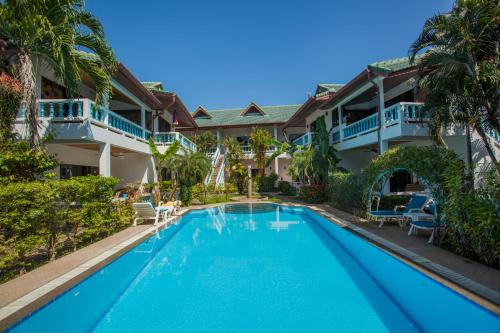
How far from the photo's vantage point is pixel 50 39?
24.8ft

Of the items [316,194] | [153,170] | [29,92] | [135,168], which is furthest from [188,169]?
[29,92]

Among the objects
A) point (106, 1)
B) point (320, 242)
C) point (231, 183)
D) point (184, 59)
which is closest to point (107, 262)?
point (320, 242)

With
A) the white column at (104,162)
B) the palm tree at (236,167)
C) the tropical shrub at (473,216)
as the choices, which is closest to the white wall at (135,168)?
the white column at (104,162)

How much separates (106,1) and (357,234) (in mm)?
13237

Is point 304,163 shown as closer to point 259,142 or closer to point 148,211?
point 259,142

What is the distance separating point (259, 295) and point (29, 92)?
302 inches

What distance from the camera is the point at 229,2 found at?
13805mm

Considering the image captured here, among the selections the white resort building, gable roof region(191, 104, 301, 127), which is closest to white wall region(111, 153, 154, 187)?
the white resort building

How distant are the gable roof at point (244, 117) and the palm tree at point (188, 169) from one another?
Answer: 1623 cm

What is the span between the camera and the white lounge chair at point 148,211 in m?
10.4

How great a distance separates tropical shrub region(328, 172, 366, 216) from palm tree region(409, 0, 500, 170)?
11.4 ft

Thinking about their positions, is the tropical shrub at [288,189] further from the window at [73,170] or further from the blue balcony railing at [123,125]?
the window at [73,170]

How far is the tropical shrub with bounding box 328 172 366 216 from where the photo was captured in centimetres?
1133

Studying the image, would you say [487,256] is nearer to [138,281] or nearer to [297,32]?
[138,281]
